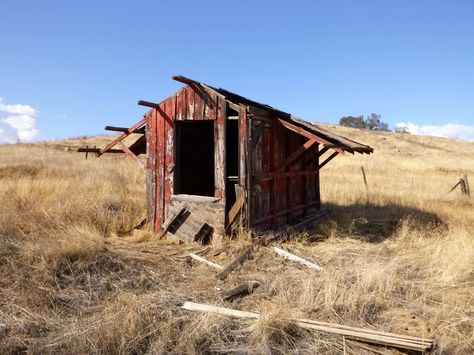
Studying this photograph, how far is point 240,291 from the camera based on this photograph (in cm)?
536

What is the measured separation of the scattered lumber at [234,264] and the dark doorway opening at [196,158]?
3717 millimetres

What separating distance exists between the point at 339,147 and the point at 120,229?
197 inches

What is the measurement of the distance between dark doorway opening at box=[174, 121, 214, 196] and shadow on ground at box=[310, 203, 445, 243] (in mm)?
3499

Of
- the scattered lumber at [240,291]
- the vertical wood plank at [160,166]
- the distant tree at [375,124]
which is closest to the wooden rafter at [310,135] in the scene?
the vertical wood plank at [160,166]

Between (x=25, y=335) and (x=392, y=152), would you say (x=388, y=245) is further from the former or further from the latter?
(x=392, y=152)

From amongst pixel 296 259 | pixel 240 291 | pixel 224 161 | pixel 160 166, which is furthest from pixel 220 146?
pixel 240 291

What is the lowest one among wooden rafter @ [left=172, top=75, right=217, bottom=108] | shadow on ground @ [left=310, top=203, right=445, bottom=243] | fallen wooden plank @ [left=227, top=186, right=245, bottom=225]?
shadow on ground @ [left=310, top=203, right=445, bottom=243]

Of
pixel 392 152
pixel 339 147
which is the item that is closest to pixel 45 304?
pixel 339 147

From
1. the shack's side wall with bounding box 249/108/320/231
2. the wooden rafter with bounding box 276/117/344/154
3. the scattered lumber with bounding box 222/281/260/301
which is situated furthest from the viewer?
the shack's side wall with bounding box 249/108/320/231

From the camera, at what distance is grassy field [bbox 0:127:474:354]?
411cm

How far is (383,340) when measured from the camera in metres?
4.08

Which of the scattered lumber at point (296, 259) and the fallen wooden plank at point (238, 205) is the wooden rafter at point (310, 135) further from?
the scattered lumber at point (296, 259)

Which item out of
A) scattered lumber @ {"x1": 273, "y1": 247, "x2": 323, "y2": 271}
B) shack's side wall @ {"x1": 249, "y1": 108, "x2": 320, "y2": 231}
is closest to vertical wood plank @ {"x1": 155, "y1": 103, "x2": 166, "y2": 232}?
shack's side wall @ {"x1": 249, "y1": 108, "x2": 320, "y2": 231}

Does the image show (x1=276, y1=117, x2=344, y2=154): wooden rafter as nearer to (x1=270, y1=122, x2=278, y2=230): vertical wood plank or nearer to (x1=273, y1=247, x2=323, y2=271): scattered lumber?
(x1=270, y1=122, x2=278, y2=230): vertical wood plank
